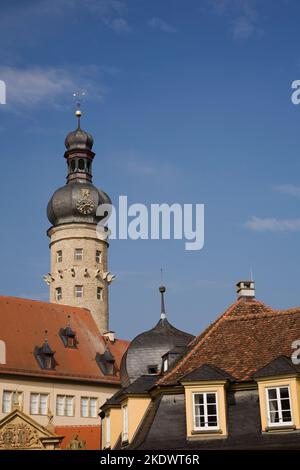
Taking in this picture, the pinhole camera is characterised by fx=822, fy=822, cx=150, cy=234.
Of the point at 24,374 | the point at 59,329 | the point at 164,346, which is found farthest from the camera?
the point at 59,329

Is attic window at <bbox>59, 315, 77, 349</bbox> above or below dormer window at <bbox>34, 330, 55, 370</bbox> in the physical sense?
above

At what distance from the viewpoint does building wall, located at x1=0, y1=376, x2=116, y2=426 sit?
52.1m

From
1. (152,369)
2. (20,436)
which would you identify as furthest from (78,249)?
(152,369)

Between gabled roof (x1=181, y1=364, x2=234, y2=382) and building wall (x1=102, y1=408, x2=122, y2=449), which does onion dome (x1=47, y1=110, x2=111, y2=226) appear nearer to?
building wall (x1=102, y1=408, x2=122, y2=449)

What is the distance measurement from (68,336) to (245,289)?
3014 centimetres

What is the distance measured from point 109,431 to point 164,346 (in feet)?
14.1

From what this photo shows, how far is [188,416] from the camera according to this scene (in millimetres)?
24609

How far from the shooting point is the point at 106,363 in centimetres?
5828

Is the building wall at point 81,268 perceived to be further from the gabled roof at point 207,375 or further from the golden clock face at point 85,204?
the gabled roof at point 207,375

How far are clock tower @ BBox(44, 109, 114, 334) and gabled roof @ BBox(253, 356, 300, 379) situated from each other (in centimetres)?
4358

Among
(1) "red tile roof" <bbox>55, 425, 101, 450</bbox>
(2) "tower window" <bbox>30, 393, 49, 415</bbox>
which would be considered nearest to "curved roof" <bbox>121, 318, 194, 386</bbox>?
(1) "red tile roof" <bbox>55, 425, 101, 450</bbox>

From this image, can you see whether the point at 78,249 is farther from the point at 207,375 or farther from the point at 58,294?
the point at 207,375
